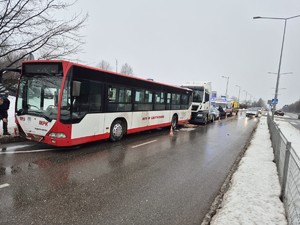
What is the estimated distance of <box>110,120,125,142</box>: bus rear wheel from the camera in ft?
32.3

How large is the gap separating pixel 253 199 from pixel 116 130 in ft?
21.5

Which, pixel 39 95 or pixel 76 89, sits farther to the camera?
pixel 39 95

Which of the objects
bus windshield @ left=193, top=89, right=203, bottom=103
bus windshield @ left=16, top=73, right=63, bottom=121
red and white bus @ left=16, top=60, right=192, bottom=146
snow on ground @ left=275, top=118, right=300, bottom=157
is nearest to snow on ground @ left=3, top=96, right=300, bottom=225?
snow on ground @ left=275, top=118, right=300, bottom=157

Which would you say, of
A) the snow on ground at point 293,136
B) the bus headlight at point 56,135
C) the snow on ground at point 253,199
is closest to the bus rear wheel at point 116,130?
the bus headlight at point 56,135

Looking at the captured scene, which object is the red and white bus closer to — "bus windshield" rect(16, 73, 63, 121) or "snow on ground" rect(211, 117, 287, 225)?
"bus windshield" rect(16, 73, 63, 121)

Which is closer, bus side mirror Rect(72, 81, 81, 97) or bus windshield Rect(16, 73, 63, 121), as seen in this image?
bus side mirror Rect(72, 81, 81, 97)

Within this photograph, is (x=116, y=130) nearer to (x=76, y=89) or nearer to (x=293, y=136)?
(x=76, y=89)

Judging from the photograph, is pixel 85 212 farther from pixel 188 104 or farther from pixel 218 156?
pixel 188 104

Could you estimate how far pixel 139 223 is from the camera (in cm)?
368

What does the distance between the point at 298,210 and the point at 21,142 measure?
8928 mm

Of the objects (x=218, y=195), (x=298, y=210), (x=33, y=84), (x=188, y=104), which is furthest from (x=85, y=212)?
Result: (x=188, y=104)

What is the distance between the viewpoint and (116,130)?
1006cm

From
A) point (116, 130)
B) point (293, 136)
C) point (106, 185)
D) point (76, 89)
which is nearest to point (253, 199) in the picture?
point (106, 185)

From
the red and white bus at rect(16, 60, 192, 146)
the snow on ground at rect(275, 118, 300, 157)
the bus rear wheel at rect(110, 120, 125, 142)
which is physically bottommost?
the snow on ground at rect(275, 118, 300, 157)
